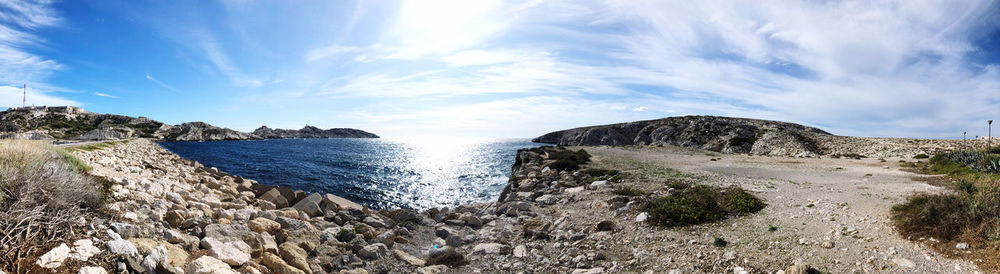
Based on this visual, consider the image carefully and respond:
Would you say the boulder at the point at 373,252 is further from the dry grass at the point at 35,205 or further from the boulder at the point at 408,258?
the dry grass at the point at 35,205

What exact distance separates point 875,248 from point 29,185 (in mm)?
13985

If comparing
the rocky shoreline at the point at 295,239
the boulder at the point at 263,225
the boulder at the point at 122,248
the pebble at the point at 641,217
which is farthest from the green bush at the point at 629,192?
the boulder at the point at 122,248

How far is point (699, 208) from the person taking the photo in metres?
10.5

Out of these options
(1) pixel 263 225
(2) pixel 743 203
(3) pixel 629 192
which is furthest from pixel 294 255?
(2) pixel 743 203

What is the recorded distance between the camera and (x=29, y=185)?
5586mm

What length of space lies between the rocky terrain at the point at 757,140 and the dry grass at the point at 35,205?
4863cm

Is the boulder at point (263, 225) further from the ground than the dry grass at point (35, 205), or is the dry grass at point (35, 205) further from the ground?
the dry grass at point (35, 205)

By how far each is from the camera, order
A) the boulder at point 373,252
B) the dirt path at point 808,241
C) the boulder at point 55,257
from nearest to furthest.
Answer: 1. the boulder at point 55,257
2. the dirt path at point 808,241
3. the boulder at point 373,252

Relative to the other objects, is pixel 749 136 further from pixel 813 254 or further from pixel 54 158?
pixel 54 158

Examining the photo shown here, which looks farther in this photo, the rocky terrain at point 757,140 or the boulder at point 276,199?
the rocky terrain at point 757,140

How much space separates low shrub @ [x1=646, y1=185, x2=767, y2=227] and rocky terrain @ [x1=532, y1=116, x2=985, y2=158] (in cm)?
3447

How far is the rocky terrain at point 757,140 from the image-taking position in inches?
1417

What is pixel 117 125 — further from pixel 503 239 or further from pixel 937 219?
pixel 937 219

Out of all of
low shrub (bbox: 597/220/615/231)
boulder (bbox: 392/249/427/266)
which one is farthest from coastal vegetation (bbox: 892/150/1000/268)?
boulder (bbox: 392/249/427/266)
